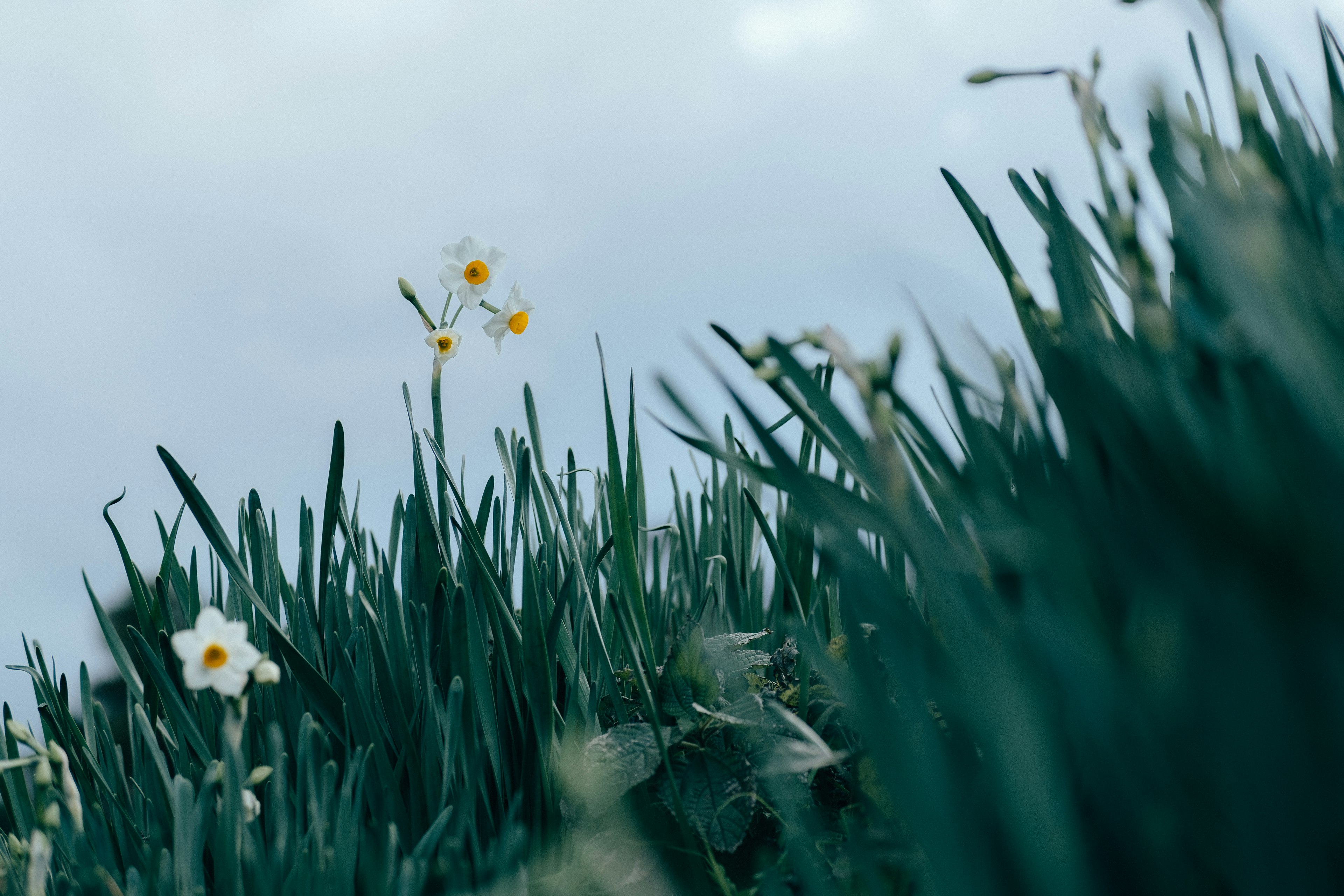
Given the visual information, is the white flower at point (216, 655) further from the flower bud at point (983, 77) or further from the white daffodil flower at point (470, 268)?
the flower bud at point (983, 77)

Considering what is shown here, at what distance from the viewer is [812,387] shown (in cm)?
78

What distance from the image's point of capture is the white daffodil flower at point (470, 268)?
1640mm

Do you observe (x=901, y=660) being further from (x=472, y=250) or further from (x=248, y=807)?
(x=472, y=250)

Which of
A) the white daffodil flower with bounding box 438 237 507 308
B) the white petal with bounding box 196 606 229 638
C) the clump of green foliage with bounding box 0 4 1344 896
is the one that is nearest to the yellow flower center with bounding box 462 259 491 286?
the white daffodil flower with bounding box 438 237 507 308

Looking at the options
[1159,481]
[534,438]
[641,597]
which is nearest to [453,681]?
[641,597]

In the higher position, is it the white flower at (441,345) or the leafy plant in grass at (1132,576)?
the white flower at (441,345)

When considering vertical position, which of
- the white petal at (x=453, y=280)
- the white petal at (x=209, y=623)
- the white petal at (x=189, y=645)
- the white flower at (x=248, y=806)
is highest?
the white petal at (x=453, y=280)

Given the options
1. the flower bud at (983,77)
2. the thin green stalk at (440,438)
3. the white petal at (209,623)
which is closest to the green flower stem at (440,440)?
the thin green stalk at (440,438)

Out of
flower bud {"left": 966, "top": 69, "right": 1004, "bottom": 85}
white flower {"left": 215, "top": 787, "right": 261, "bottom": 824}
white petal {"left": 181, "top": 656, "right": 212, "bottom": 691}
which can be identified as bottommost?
white flower {"left": 215, "top": 787, "right": 261, "bottom": 824}

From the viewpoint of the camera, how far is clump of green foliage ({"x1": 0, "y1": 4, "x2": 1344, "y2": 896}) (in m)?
0.53

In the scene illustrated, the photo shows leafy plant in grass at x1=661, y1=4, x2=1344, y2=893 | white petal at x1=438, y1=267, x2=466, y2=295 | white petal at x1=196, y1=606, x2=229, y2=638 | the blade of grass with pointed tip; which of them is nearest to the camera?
leafy plant in grass at x1=661, y1=4, x2=1344, y2=893

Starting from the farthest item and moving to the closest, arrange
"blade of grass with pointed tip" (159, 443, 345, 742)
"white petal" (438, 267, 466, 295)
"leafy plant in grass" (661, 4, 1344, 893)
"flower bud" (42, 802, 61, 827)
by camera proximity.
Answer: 1. "white petal" (438, 267, 466, 295)
2. "blade of grass with pointed tip" (159, 443, 345, 742)
3. "flower bud" (42, 802, 61, 827)
4. "leafy plant in grass" (661, 4, 1344, 893)

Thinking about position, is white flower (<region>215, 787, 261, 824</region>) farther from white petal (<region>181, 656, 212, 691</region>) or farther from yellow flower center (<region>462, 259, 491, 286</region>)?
yellow flower center (<region>462, 259, 491, 286</region>)

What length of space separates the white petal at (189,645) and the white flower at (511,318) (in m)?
0.82
